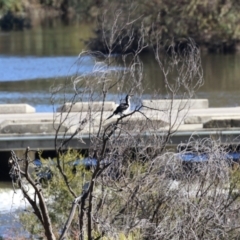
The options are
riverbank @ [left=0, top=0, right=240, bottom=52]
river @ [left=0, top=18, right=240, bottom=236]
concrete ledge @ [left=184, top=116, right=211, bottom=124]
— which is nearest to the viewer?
concrete ledge @ [left=184, top=116, right=211, bottom=124]

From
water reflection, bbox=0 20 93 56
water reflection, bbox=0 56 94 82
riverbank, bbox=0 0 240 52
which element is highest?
riverbank, bbox=0 0 240 52

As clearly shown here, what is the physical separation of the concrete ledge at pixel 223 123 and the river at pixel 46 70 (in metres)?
3.43

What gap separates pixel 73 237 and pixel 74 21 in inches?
2941

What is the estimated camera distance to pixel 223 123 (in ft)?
68.9

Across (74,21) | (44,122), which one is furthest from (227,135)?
(74,21)

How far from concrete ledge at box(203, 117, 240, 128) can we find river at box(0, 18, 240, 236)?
3.43 m

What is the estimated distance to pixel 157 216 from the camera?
32.8 ft

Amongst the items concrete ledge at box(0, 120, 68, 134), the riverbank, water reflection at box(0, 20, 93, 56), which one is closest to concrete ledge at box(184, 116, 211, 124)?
concrete ledge at box(0, 120, 68, 134)

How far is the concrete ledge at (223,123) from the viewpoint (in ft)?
68.1

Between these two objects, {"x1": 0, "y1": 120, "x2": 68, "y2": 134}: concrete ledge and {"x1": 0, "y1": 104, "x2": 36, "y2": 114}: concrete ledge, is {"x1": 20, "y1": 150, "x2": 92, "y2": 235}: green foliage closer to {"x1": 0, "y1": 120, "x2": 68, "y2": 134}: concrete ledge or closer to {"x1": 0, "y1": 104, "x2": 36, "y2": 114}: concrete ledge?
{"x1": 0, "y1": 120, "x2": 68, "y2": 134}: concrete ledge

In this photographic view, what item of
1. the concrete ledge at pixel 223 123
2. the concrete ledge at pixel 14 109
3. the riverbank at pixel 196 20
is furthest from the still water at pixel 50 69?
the riverbank at pixel 196 20

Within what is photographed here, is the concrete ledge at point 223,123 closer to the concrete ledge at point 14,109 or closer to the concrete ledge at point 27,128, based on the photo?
the concrete ledge at point 27,128

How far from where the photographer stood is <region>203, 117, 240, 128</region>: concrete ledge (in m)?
20.8

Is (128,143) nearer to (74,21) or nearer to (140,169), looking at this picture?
(140,169)
